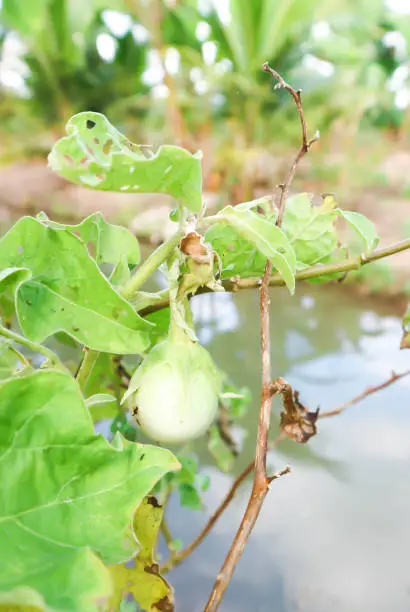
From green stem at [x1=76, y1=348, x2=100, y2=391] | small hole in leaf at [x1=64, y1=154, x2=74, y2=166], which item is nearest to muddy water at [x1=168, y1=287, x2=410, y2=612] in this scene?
green stem at [x1=76, y1=348, x2=100, y2=391]

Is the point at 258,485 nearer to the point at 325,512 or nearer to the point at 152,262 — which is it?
the point at 152,262

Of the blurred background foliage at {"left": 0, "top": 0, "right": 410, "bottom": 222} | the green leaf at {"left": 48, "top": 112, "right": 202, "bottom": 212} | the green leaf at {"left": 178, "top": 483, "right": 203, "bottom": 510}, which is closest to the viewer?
the green leaf at {"left": 48, "top": 112, "right": 202, "bottom": 212}

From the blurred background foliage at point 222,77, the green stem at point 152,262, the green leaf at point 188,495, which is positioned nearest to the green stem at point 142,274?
the green stem at point 152,262

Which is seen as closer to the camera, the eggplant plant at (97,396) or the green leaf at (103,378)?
the eggplant plant at (97,396)

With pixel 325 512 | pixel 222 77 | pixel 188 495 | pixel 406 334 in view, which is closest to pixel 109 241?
pixel 406 334

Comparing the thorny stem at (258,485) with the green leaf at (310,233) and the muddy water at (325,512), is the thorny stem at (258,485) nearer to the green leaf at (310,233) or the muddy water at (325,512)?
the green leaf at (310,233)

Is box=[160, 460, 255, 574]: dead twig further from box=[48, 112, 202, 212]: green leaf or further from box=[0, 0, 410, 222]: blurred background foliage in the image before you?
box=[0, 0, 410, 222]: blurred background foliage
